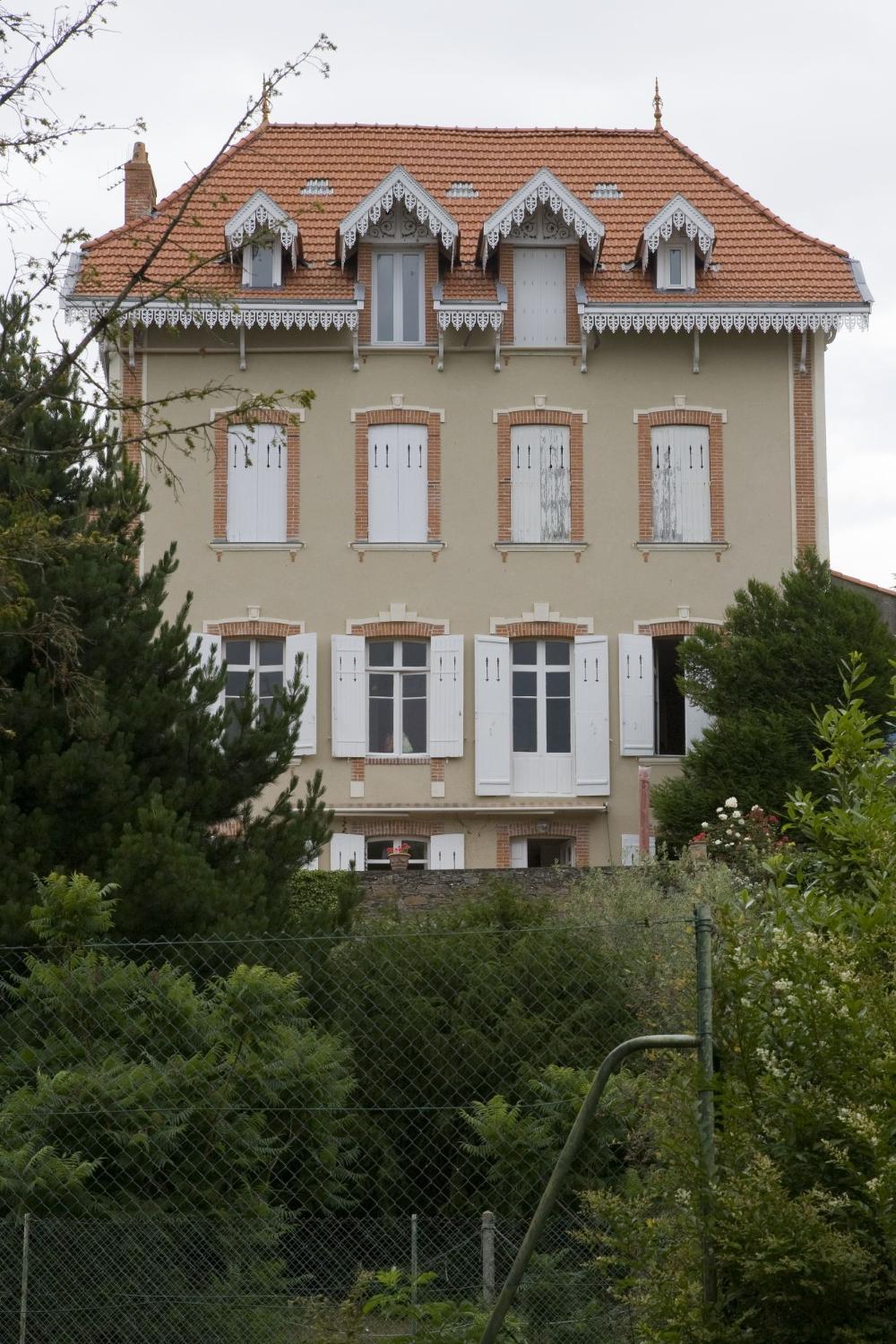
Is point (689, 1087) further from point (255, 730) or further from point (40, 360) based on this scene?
point (255, 730)

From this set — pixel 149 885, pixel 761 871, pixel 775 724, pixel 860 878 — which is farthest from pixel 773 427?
pixel 860 878

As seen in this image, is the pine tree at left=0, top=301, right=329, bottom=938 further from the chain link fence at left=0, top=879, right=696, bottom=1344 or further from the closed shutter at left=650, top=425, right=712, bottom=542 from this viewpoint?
the closed shutter at left=650, top=425, right=712, bottom=542

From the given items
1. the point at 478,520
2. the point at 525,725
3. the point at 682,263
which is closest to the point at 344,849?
the point at 525,725

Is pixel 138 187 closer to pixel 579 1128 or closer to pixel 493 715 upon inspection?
pixel 493 715

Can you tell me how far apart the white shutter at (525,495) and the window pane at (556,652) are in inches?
55.5

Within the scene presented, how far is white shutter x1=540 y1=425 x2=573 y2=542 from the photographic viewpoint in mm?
24219

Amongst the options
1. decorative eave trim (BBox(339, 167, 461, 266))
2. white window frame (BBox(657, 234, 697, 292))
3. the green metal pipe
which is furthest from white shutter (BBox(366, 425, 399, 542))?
the green metal pipe

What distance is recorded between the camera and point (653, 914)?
12.6 meters

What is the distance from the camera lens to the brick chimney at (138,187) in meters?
26.4

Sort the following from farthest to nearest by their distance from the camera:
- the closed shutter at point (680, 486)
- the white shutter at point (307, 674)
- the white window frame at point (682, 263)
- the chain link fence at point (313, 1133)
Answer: the white window frame at point (682, 263) < the closed shutter at point (680, 486) < the white shutter at point (307, 674) < the chain link fence at point (313, 1133)

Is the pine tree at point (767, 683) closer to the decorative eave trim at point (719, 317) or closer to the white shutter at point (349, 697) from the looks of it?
the decorative eave trim at point (719, 317)

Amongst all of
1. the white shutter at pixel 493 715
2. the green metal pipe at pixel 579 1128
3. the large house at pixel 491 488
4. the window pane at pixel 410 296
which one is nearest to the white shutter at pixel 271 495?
the large house at pixel 491 488

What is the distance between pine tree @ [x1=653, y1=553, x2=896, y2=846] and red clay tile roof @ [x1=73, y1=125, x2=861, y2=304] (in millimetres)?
4885

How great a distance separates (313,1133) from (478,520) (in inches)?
646
